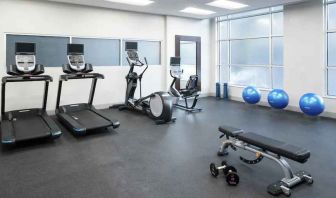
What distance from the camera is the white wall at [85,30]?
6.00 m

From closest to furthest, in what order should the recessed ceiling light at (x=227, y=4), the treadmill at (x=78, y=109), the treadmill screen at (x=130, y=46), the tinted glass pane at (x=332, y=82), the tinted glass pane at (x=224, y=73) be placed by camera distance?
the treadmill at (x=78, y=109) → the tinted glass pane at (x=332, y=82) → the recessed ceiling light at (x=227, y=4) → the treadmill screen at (x=130, y=46) → the tinted glass pane at (x=224, y=73)

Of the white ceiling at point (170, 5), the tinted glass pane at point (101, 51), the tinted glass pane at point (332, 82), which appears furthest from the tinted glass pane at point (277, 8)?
the tinted glass pane at point (101, 51)

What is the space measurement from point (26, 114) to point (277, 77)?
259 inches

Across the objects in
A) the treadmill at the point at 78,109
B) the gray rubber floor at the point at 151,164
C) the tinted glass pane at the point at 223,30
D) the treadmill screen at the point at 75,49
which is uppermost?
the tinted glass pane at the point at 223,30

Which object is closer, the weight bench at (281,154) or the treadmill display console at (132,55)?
the weight bench at (281,154)

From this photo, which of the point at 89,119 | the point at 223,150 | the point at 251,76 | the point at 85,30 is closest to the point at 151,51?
the point at 85,30

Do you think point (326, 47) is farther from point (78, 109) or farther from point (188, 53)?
point (78, 109)

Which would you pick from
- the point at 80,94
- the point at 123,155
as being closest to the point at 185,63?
the point at 80,94

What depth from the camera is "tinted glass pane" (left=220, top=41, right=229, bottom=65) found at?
9164 millimetres

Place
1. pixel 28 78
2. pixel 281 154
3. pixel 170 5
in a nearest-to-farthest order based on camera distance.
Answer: pixel 281 154
pixel 28 78
pixel 170 5

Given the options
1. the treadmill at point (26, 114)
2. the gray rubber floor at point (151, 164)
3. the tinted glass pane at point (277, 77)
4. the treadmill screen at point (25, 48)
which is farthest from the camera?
the tinted glass pane at point (277, 77)

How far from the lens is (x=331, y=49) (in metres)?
6.27

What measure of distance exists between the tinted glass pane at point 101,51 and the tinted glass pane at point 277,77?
4564 millimetres

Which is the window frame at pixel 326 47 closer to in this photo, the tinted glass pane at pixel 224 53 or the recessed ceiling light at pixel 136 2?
the tinted glass pane at pixel 224 53
